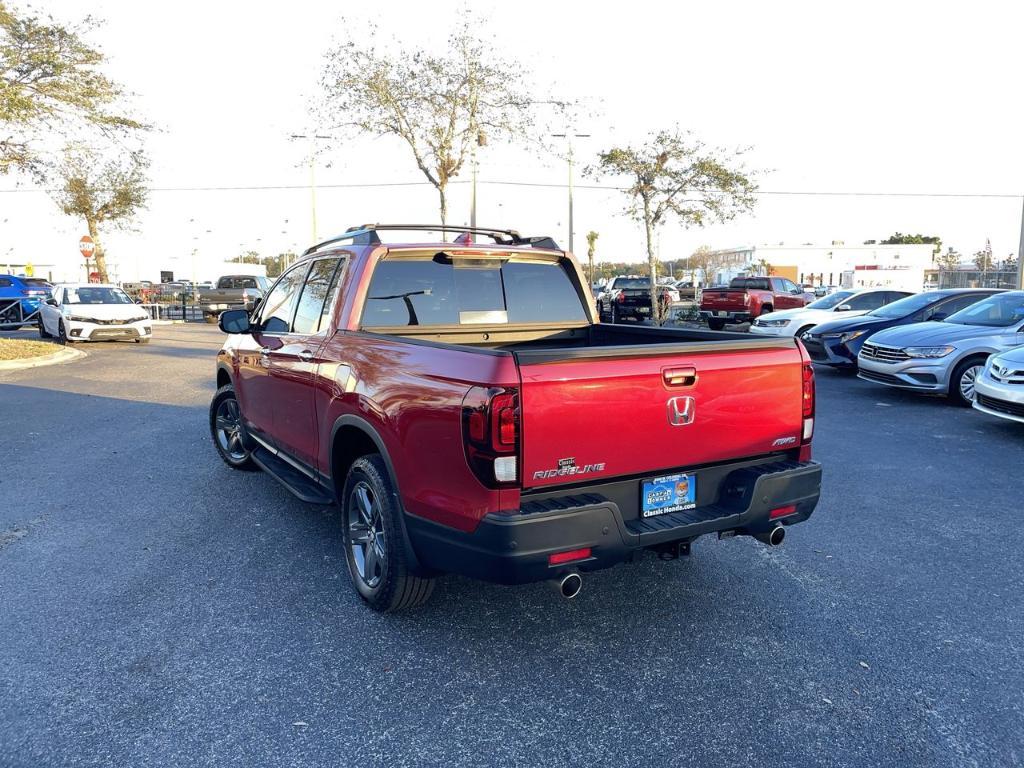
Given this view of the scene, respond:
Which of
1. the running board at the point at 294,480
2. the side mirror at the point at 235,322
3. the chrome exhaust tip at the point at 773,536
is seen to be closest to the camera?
the chrome exhaust tip at the point at 773,536

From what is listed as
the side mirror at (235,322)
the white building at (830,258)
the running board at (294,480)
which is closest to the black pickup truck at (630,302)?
the side mirror at (235,322)

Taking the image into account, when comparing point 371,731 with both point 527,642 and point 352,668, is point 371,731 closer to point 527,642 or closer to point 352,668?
point 352,668

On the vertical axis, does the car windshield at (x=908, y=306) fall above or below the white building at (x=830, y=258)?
below

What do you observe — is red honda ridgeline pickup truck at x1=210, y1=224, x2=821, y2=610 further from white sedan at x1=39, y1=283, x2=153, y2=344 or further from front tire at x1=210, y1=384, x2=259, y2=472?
white sedan at x1=39, y1=283, x2=153, y2=344

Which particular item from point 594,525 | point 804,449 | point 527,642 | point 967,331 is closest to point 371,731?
point 527,642

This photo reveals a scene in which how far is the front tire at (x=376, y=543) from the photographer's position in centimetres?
343

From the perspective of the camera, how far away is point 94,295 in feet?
62.5

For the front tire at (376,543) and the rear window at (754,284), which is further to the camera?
the rear window at (754,284)

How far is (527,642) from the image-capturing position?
3.47 m

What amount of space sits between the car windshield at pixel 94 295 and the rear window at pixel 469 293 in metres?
17.5

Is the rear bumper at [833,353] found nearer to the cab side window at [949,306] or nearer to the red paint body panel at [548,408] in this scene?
the cab side window at [949,306]

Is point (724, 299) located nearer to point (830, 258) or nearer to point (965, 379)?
point (965, 379)

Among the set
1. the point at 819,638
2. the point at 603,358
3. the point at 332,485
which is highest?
the point at 603,358

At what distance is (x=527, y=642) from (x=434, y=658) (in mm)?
454
